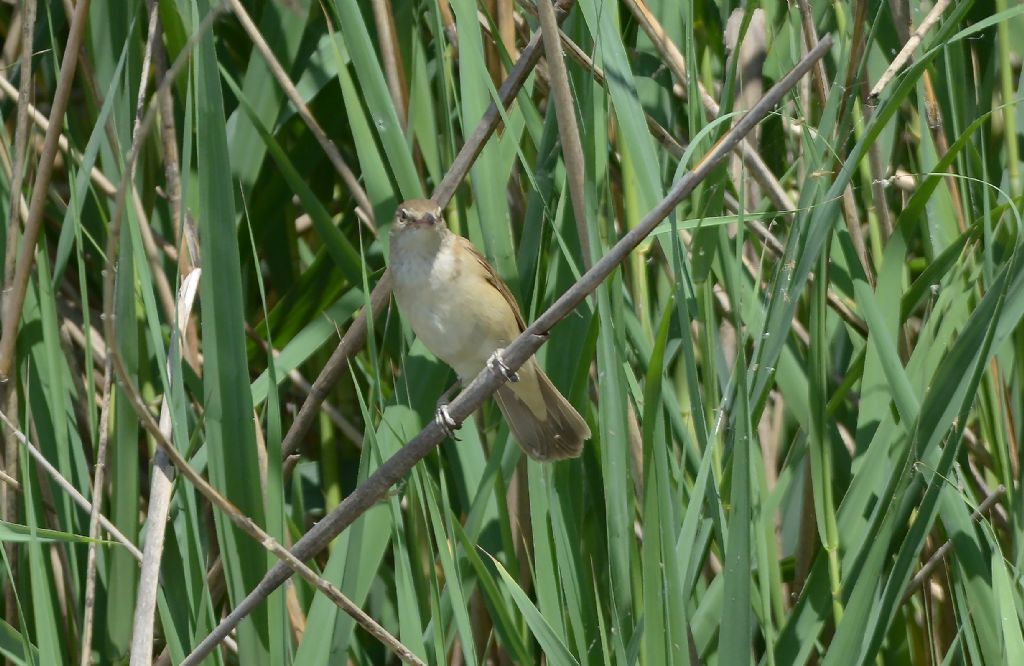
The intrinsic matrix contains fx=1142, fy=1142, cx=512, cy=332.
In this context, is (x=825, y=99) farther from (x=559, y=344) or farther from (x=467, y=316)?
(x=467, y=316)

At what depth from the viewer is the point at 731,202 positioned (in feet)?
6.66

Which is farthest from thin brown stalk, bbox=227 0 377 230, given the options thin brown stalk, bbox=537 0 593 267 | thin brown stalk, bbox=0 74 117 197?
thin brown stalk, bbox=537 0 593 267

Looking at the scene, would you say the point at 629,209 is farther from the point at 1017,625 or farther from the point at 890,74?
the point at 1017,625

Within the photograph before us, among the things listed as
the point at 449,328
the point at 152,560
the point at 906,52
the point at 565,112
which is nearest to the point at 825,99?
the point at 906,52

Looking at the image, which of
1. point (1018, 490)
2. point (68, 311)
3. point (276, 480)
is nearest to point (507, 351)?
point (276, 480)

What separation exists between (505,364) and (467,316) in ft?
3.23

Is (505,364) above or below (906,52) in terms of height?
below

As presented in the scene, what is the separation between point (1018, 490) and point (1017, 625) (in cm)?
32

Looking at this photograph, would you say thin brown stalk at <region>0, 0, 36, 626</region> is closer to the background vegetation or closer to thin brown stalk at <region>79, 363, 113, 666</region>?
the background vegetation

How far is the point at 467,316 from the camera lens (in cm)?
230

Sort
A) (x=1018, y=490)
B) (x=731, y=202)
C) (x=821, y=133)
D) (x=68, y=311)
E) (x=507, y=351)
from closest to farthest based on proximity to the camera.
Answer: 1. (x=507, y=351)
2. (x=821, y=133)
3. (x=1018, y=490)
4. (x=731, y=202)
5. (x=68, y=311)

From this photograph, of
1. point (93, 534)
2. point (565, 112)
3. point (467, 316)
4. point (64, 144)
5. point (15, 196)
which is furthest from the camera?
point (467, 316)

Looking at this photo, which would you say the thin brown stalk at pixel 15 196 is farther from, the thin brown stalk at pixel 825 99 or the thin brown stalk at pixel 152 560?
the thin brown stalk at pixel 825 99

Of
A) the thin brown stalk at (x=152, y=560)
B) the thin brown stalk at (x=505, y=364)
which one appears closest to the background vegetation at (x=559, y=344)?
the thin brown stalk at (x=152, y=560)
